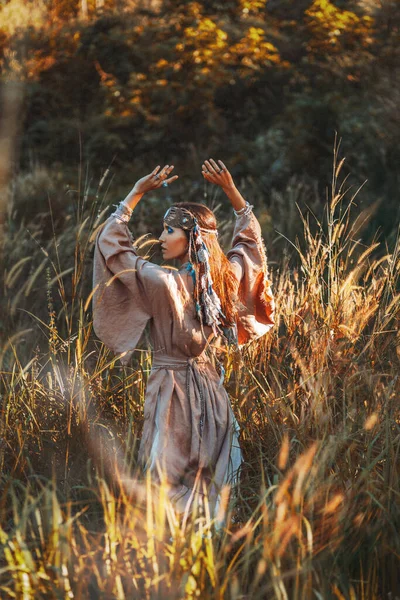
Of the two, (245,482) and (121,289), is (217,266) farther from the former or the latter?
(245,482)

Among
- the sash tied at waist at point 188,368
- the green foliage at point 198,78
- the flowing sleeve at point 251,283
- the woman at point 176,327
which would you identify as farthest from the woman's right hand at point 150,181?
the green foliage at point 198,78

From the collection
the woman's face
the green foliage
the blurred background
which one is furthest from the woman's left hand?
the green foliage

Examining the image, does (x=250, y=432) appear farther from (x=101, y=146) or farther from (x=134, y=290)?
(x=101, y=146)

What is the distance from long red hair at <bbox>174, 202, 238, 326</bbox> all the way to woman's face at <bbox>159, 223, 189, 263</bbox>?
8cm

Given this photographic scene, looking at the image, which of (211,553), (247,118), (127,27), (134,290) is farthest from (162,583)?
(127,27)

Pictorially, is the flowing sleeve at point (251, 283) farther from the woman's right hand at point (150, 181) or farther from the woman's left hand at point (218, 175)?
the woman's right hand at point (150, 181)

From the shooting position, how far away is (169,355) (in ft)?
10.1

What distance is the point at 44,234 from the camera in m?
7.08

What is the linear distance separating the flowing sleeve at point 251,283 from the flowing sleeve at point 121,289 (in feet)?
1.58

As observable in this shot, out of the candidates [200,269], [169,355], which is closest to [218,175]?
[200,269]

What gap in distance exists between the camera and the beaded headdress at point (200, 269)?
119 inches

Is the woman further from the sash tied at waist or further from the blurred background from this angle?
the blurred background

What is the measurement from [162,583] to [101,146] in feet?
25.3

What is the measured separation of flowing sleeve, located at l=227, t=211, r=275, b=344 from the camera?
11.0ft
